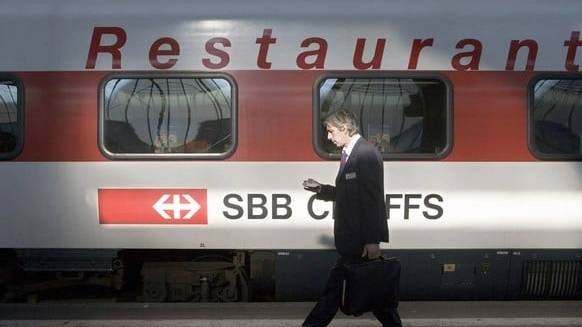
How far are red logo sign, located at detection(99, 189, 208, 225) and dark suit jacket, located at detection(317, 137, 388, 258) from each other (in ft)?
4.60

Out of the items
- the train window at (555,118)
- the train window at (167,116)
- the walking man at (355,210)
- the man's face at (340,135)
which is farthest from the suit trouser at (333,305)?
the train window at (555,118)

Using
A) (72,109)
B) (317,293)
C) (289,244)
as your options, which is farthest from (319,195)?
(72,109)

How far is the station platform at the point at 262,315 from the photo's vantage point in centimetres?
404

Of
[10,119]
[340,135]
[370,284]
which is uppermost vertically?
Result: [10,119]

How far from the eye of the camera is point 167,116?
4605mm

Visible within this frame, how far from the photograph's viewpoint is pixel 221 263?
189 inches

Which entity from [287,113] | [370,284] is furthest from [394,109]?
[370,284]

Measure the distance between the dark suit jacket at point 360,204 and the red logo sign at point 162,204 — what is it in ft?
4.60

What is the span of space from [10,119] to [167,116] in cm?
126

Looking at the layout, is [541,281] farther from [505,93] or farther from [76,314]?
[76,314]

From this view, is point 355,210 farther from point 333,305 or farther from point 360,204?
point 333,305

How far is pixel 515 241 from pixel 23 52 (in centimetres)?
417

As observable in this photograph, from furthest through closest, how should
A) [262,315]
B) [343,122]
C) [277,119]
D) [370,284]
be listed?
1. [277,119]
2. [262,315]
3. [343,122]
4. [370,284]

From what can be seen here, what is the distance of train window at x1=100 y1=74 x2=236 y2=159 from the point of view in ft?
15.0
